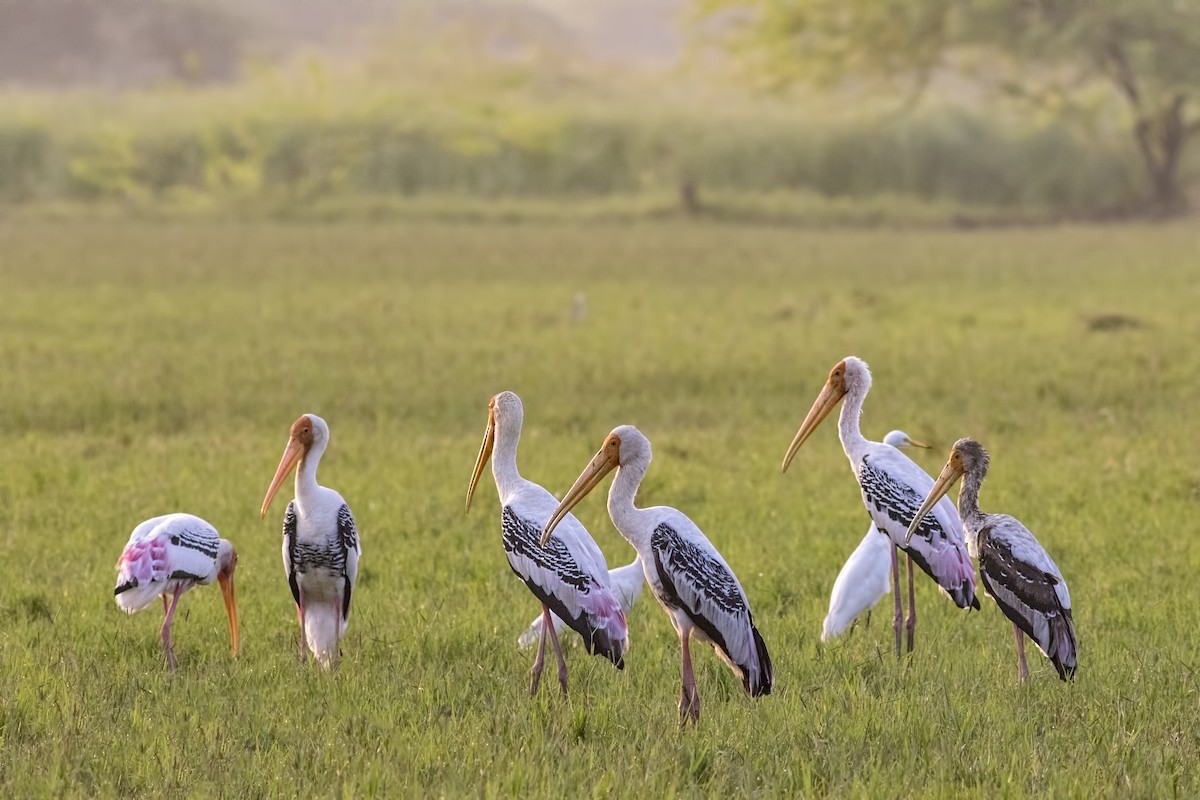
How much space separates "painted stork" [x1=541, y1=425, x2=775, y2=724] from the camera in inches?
245

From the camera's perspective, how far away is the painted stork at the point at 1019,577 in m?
6.48

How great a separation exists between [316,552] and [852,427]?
265cm

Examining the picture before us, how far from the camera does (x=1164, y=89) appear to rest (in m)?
60.1

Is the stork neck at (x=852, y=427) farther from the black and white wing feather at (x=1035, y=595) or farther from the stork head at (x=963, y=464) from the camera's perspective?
the black and white wing feather at (x=1035, y=595)

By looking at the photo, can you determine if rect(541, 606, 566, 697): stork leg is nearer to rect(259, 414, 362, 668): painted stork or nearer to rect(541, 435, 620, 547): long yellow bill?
rect(541, 435, 620, 547): long yellow bill

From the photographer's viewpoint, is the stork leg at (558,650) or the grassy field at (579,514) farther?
the stork leg at (558,650)

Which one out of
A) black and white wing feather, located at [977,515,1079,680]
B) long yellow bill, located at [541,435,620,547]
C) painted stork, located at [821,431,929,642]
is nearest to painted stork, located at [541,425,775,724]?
long yellow bill, located at [541,435,620,547]

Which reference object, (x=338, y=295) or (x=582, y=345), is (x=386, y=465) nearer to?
(x=582, y=345)

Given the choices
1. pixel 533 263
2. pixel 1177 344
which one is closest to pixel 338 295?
pixel 533 263

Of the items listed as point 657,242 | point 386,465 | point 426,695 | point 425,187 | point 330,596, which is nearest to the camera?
point 426,695

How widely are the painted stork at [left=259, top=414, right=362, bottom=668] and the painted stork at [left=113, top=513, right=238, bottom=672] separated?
1.14 feet

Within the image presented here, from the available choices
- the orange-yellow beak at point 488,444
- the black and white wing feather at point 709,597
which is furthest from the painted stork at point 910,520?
the orange-yellow beak at point 488,444

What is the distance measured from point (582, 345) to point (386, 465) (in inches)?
291

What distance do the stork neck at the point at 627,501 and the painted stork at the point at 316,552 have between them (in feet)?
4.71
